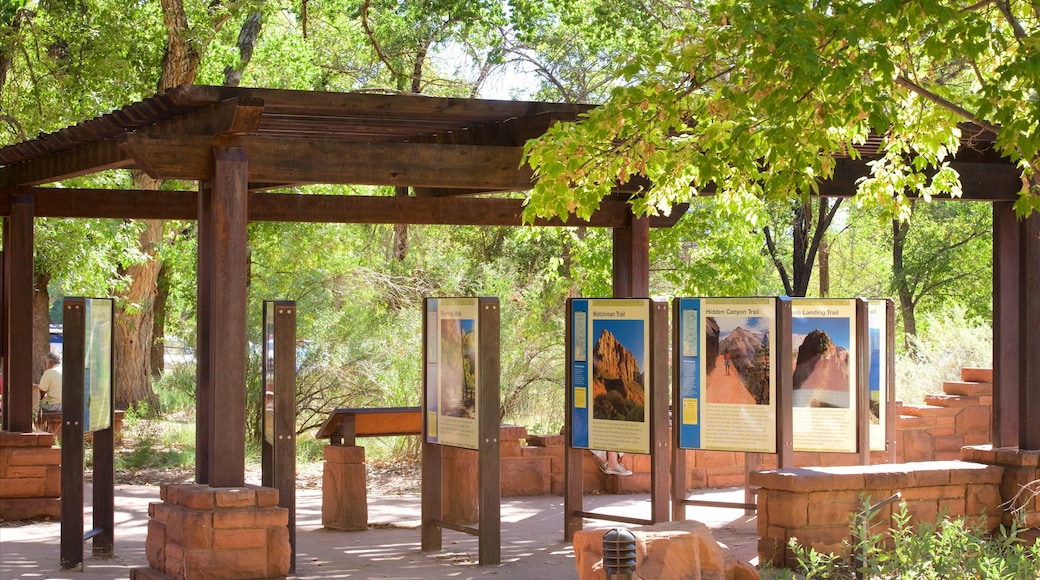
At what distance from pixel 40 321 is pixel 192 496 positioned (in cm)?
1384

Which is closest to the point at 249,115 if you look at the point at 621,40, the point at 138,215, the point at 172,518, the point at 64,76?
the point at 172,518

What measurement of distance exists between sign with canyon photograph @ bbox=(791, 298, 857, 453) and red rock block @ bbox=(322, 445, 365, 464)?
3787 mm

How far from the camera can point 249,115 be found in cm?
750

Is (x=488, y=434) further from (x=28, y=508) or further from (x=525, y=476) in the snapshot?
(x=28, y=508)

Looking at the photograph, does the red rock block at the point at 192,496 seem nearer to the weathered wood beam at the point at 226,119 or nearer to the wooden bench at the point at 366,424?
the weathered wood beam at the point at 226,119

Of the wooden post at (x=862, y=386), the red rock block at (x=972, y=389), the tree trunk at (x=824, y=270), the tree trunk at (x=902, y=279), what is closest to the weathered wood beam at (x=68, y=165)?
the wooden post at (x=862, y=386)

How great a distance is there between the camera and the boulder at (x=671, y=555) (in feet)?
21.1

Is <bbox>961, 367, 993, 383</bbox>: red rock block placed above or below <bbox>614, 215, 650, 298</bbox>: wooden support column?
below

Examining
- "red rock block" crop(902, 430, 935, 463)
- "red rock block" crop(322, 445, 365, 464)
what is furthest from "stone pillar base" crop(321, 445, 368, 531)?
"red rock block" crop(902, 430, 935, 463)

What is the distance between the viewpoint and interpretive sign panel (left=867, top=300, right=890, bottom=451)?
996 centimetres

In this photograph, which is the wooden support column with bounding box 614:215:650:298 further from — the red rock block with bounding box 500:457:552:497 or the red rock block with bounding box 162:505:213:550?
the red rock block with bounding box 162:505:213:550

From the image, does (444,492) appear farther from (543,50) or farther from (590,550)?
(543,50)

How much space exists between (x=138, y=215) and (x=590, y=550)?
6481mm

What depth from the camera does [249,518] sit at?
7.71 m
